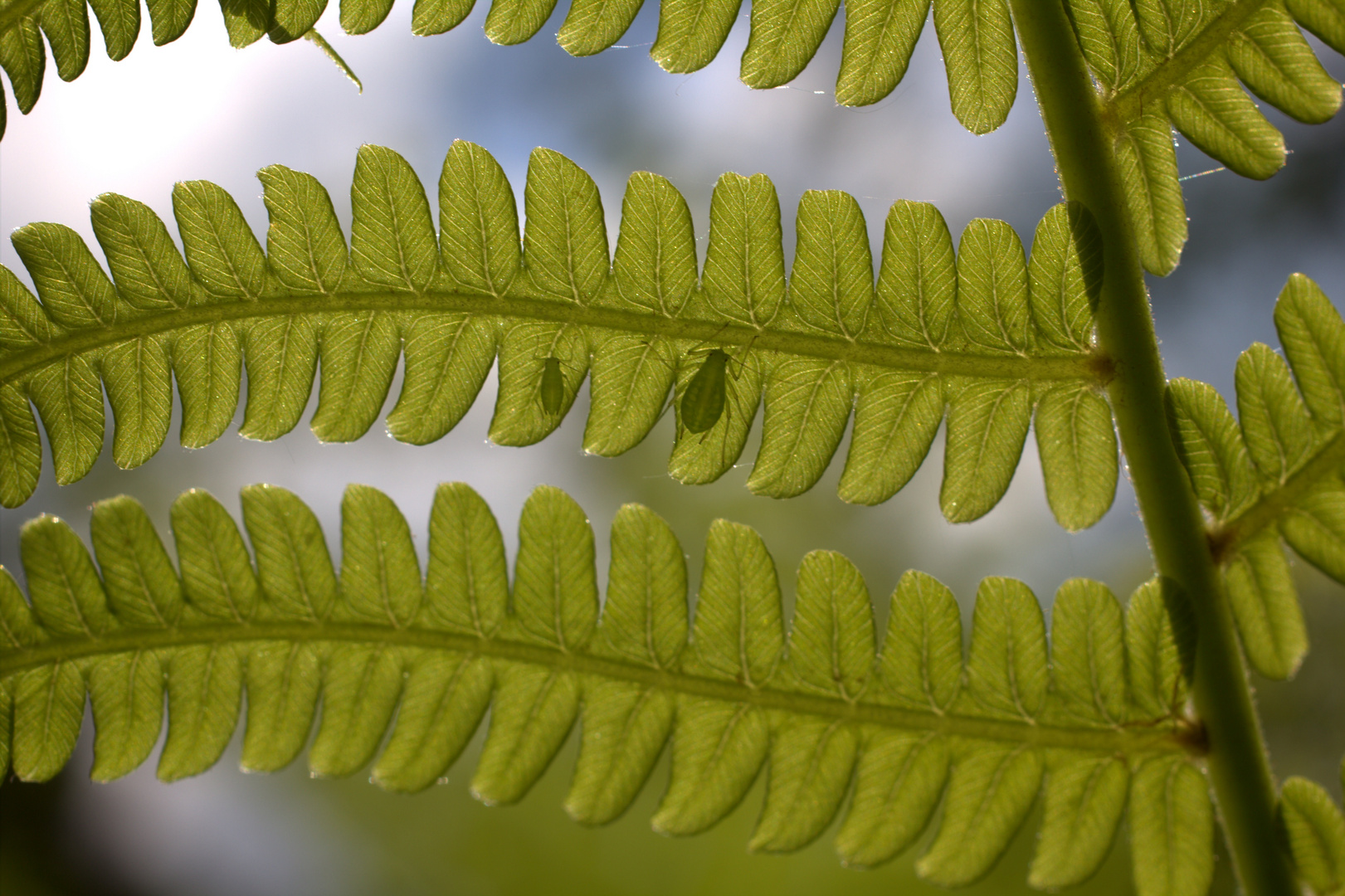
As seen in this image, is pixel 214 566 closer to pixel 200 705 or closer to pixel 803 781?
pixel 200 705

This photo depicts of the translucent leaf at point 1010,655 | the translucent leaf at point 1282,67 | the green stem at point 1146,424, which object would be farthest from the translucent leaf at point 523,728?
the translucent leaf at point 1282,67

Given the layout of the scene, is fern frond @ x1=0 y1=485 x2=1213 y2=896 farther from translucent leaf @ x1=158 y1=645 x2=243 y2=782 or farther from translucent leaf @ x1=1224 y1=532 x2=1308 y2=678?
translucent leaf @ x1=1224 y1=532 x2=1308 y2=678

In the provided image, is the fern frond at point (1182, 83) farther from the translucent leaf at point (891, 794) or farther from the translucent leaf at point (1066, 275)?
the translucent leaf at point (891, 794)

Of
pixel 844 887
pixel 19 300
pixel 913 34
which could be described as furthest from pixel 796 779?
pixel 844 887

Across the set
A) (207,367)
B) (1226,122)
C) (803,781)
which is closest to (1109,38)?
(1226,122)

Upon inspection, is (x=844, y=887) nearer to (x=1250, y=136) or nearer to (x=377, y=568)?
(x=377, y=568)

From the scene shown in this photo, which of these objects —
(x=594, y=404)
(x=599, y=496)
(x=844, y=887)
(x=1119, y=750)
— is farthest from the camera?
(x=599, y=496)
